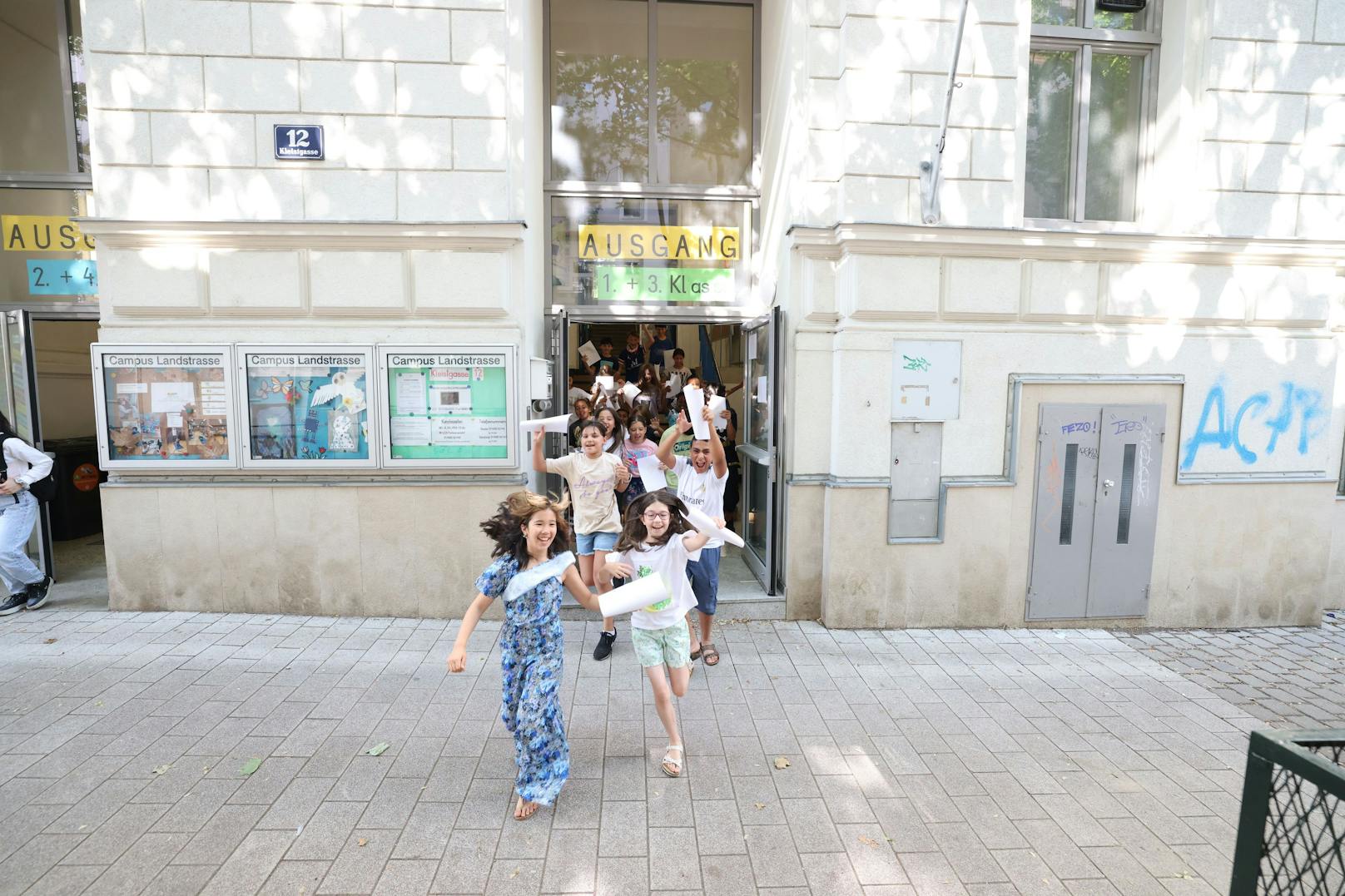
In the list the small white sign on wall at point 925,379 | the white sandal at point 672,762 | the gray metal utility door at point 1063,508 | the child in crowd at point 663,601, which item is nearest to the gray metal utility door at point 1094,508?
the gray metal utility door at point 1063,508

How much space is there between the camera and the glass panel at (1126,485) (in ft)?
19.9

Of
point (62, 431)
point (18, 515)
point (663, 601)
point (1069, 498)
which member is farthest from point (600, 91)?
point (62, 431)

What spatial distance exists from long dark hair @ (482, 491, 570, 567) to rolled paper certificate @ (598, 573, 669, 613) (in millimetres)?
435

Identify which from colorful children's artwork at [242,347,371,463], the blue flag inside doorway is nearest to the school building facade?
colorful children's artwork at [242,347,371,463]

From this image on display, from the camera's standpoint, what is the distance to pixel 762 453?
6469 millimetres

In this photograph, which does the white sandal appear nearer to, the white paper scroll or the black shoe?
the white paper scroll

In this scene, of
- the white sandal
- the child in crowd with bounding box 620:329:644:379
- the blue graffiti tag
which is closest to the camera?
the white sandal

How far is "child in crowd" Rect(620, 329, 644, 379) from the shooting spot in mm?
8516

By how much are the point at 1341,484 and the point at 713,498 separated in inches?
250

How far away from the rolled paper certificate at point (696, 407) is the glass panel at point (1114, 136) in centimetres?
434

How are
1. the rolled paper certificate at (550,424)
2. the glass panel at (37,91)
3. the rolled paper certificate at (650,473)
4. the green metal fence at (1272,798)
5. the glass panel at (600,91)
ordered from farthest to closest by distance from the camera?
the glass panel at (600,91)
the glass panel at (37,91)
the rolled paper certificate at (650,473)
the rolled paper certificate at (550,424)
the green metal fence at (1272,798)

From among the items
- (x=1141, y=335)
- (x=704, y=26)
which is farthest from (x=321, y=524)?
(x=1141, y=335)

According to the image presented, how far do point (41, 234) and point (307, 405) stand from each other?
3.19m

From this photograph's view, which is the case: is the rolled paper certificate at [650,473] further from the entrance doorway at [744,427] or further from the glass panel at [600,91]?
the glass panel at [600,91]
